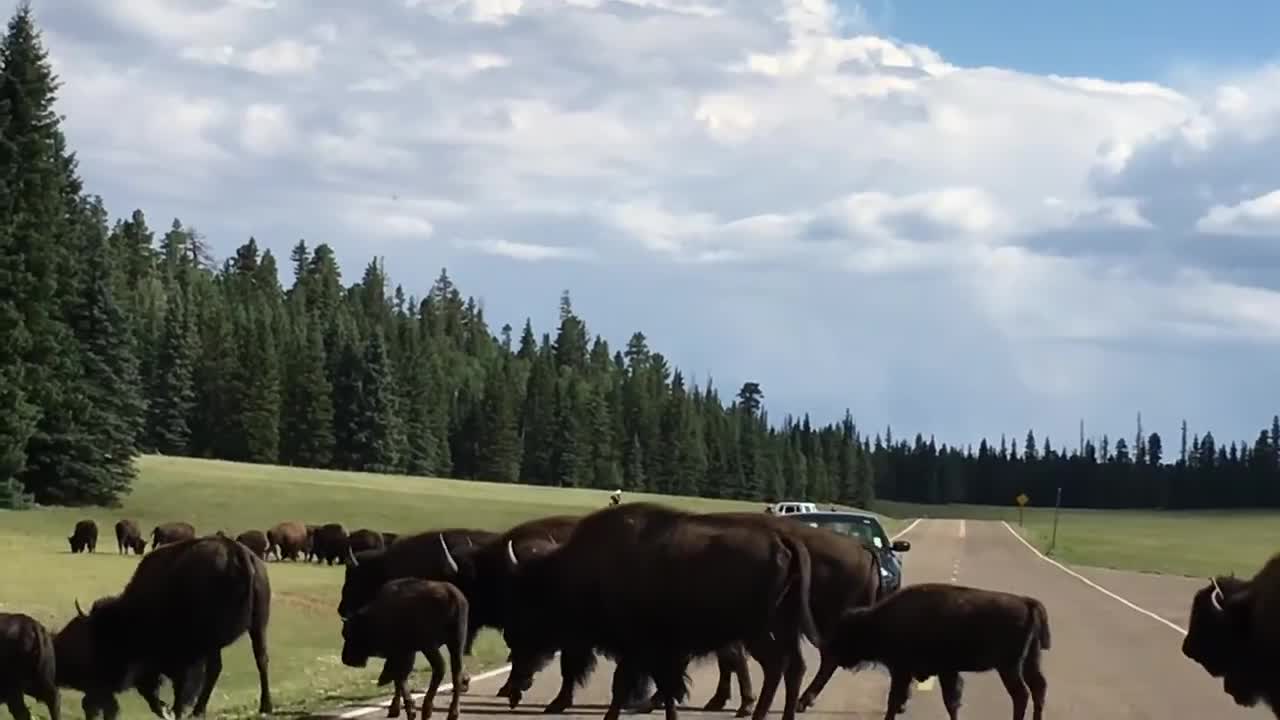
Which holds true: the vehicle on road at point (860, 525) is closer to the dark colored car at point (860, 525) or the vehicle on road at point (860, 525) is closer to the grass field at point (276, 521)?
the dark colored car at point (860, 525)

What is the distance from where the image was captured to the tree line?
2453 inches

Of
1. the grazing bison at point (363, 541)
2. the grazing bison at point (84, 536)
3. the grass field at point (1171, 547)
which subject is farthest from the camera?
the grass field at point (1171, 547)

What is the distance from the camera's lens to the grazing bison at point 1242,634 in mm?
13172

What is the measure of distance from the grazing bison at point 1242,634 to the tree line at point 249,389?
166 ft

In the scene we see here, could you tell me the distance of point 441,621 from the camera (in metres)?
16.0

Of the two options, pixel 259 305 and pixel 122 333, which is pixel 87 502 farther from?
pixel 259 305

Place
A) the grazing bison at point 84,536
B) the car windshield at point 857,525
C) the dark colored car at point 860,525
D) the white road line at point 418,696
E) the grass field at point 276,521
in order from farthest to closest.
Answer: the grazing bison at point 84,536
the car windshield at point 857,525
the dark colored car at point 860,525
the grass field at point 276,521
the white road line at point 418,696

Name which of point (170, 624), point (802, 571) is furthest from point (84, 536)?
point (802, 571)

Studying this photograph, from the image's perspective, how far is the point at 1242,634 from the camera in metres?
13.6

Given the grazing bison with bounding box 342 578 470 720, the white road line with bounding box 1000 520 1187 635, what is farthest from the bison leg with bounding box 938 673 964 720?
the white road line with bounding box 1000 520 1187 635

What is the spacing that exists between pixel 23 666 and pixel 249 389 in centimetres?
10574

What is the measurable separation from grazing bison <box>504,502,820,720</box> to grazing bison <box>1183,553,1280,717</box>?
10.4ft

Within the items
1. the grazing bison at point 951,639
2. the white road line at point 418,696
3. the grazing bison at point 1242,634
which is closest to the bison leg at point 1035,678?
the grazing bison at point 951,639

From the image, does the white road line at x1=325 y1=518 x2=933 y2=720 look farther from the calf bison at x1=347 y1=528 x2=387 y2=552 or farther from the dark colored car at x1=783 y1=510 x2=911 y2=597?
the calf bison at x1=347 y1=528 x2=387 y2=552
